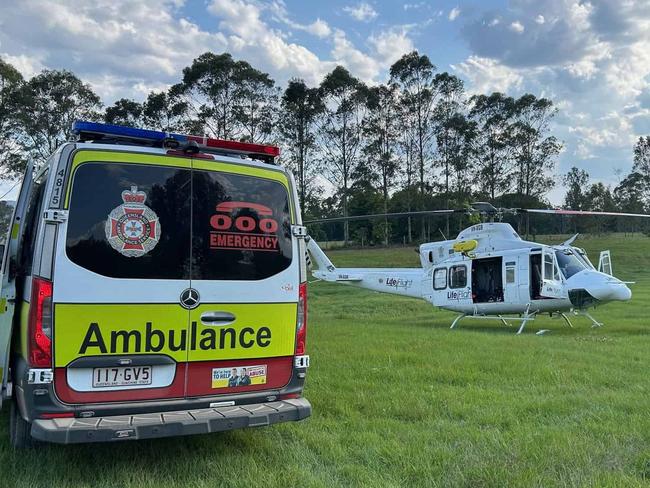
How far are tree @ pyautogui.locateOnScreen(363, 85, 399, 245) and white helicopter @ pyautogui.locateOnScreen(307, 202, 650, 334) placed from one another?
3040 centimetres

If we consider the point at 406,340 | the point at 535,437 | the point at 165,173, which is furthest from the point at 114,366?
the point at 406,340

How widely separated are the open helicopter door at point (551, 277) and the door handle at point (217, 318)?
393 inches

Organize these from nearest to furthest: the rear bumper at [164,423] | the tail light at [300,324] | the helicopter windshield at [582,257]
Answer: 1. the rear bumper at [164,423]
2. the tail light at [300,324]
3. the helicopter windshield at [582,257]

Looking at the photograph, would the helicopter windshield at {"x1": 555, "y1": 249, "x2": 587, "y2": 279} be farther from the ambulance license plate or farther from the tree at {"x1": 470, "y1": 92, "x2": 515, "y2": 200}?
the tree at {"x1": 470, "y1": 92, "x2": 515, "y2": 200}

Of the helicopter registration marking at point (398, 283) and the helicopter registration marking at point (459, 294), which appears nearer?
the helicopter registration marking at point (459, 294)

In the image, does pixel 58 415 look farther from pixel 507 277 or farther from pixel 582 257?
pixel 582 257

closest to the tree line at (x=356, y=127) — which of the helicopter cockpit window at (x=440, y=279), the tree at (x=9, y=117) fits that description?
the tree at (x=9, y=117)

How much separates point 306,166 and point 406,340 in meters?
36.0

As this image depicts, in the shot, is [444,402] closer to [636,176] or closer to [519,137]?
[519,137]

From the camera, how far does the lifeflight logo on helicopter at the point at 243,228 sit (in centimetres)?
428

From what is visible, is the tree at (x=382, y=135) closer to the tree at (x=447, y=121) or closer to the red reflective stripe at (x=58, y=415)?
the tree at (x=447, y=121)

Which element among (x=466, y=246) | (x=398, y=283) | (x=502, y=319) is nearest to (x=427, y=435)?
(x=466, y=246)

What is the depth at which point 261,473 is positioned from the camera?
3891 mm

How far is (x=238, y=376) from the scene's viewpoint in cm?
432
